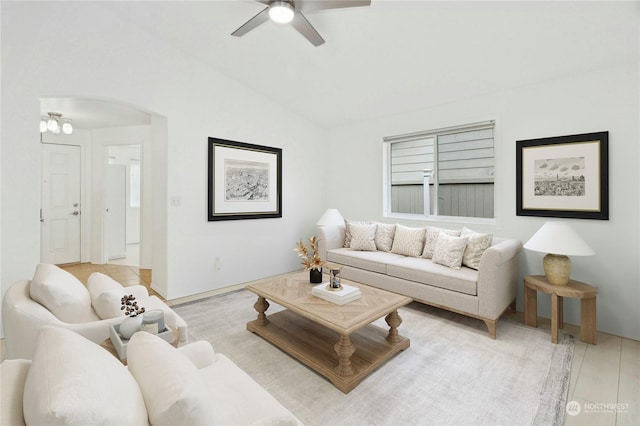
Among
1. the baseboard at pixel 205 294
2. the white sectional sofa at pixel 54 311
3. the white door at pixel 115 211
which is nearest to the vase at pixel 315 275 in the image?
the white sectional sofa at pixel 54 311

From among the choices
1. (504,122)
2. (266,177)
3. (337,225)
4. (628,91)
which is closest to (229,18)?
(266,177)

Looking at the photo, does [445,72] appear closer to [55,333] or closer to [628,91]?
[628,91]

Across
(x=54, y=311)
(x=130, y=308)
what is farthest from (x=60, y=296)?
(x=130, y=308)

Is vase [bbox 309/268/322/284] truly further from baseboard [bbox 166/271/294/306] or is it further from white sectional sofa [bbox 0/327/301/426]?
white sectional sofa [bbox 0/327/301/426]

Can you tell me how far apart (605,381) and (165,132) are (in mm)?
4630

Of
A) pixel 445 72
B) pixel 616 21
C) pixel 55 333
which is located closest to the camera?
pixel 55 333

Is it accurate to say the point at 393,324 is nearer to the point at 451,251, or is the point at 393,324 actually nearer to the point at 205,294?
the point at 451,251

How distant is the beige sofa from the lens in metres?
2.73

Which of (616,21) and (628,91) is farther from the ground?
(616,21)

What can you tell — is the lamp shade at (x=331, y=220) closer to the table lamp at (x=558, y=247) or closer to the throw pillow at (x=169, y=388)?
the table lamp at (x=558, y=247)

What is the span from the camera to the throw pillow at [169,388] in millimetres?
804

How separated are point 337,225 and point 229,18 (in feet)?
9.41

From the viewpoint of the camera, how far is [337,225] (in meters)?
4.50

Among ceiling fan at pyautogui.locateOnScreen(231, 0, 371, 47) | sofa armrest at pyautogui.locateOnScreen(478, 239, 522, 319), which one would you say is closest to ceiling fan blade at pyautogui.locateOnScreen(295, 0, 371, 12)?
ceiling fan at pyautogui.locateOnScreen(231, 0, 371, 47)
